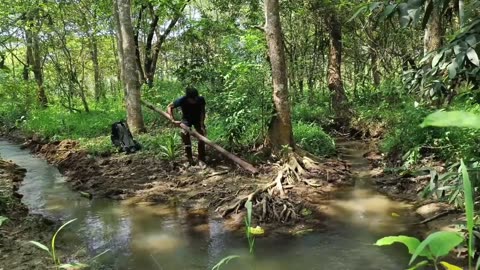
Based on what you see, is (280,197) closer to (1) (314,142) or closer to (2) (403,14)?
(1) (314,142)

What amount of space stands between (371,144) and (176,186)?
5.62 metres

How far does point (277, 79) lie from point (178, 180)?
8.69 ft

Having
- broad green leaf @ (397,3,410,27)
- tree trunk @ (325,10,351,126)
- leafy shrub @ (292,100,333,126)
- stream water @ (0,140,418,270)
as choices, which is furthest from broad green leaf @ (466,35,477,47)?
tree trunk @ (325,10,351,126)

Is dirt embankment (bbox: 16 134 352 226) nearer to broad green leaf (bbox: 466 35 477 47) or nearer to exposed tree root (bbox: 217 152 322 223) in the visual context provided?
exposed tree root (bbox: 217 152 322 223)

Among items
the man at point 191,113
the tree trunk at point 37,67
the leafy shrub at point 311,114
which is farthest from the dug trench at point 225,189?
the tree trunk at point 37,67

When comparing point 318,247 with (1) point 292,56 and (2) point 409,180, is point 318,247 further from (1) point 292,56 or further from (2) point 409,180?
(1) point 292,56

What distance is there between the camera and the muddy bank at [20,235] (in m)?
4.81

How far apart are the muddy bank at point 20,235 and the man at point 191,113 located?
3109 mm

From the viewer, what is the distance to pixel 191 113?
8922 mm

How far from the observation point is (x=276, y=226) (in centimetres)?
623

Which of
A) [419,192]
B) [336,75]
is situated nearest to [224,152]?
[419,192]

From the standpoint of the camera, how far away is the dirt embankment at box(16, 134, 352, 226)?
7520 millimetres

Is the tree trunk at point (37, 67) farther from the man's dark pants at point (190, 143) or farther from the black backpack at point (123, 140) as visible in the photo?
the man's dark pants at point (190, 143)

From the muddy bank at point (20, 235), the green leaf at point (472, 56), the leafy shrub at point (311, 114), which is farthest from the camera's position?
the leafy shrub at point (311, 114)
